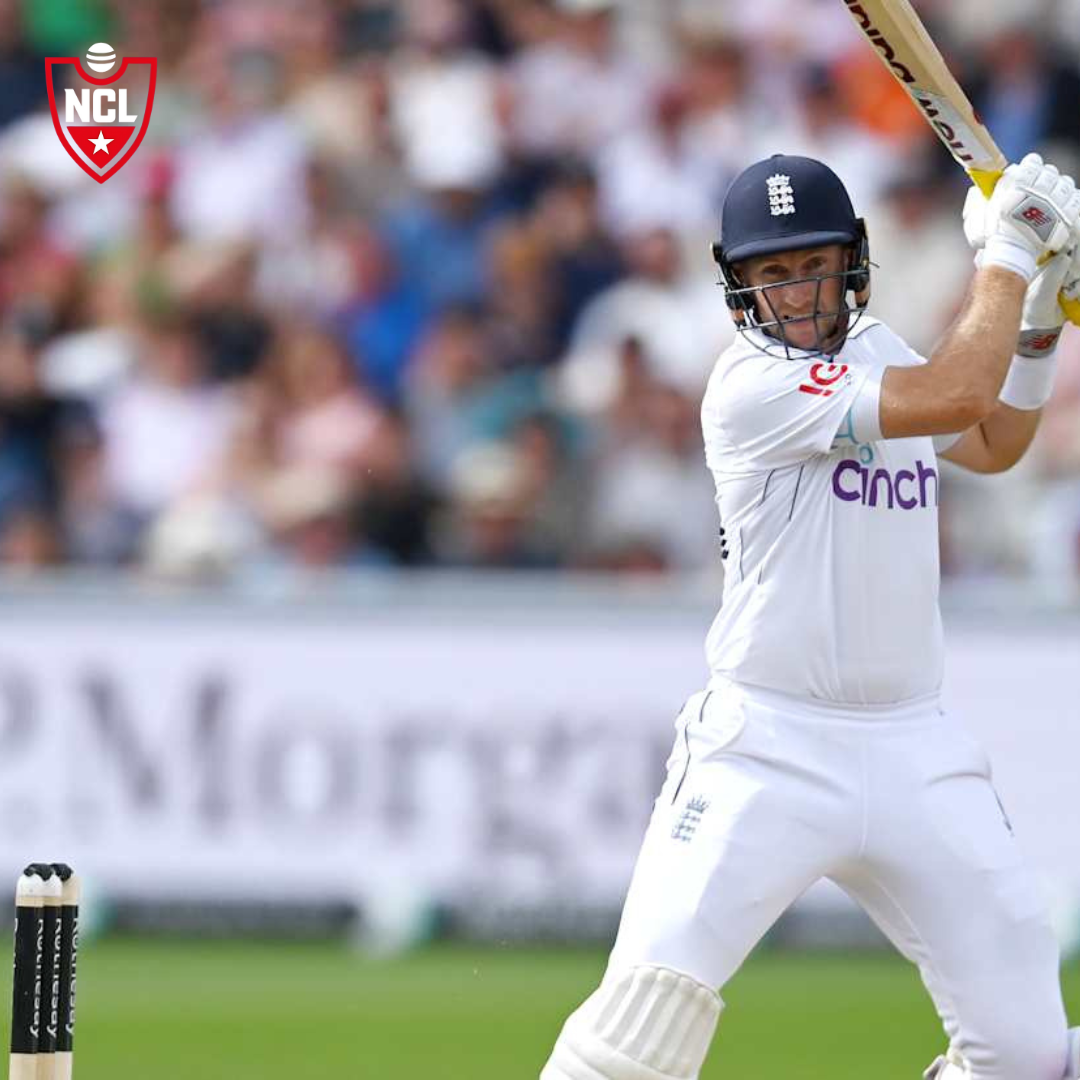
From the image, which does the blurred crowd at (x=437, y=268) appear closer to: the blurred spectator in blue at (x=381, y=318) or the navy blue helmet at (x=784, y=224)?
the blurred spectator in blue at (x=381, y=318)

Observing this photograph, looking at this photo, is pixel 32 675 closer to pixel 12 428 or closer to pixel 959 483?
pixel 12 428

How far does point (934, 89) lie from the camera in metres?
5.80

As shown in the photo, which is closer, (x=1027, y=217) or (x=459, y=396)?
(x=1027, y=217)

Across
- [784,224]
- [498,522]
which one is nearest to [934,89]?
[784,224]

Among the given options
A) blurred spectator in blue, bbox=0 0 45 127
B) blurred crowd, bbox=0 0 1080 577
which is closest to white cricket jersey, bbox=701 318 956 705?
blurred crowd, bbox=0 0 1080 577

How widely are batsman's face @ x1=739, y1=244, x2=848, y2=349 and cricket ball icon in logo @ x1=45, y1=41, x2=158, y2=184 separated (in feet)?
26.1

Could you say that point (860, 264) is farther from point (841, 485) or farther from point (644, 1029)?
point (644, 1029)

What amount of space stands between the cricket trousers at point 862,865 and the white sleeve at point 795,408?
54cm

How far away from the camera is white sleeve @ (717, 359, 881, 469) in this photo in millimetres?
5152

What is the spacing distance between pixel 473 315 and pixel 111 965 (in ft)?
12.5

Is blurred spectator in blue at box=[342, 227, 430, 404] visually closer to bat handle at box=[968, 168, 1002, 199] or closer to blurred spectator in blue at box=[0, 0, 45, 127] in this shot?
blurred spectator in blue at box=[0, 0, 45, 127]

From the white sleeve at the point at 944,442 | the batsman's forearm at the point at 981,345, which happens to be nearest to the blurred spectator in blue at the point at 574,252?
the white sleeve at the point at 944,442

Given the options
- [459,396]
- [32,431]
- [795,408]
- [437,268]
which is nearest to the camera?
[795,408]

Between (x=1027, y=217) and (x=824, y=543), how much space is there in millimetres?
826
